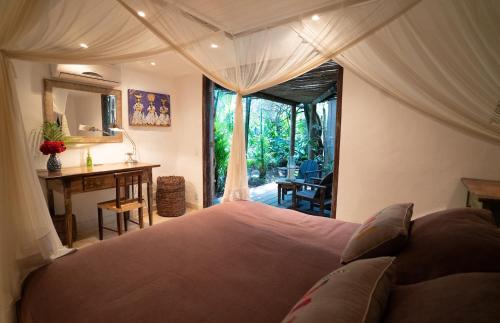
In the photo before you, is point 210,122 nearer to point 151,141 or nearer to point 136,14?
point 151,141

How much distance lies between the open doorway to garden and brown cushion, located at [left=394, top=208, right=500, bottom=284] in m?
2.71

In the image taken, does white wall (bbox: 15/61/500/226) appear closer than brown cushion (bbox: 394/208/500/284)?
No

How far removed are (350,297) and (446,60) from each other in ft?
5.09

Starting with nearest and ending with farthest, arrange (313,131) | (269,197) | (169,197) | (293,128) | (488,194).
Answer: (488,194)
(169,197)
(269,197)
(313,131)
(293,128)

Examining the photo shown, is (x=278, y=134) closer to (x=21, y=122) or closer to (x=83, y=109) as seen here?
(x=83, y=109)

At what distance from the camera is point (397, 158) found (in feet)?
7.99

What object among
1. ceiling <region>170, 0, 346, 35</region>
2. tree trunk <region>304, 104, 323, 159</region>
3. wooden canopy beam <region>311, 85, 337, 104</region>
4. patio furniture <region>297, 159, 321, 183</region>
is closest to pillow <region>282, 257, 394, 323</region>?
ceiling <region>170, 0, 346, 35</region>

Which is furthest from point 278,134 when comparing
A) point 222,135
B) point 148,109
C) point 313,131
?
point 148,109

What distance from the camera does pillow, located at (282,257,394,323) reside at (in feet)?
2.15

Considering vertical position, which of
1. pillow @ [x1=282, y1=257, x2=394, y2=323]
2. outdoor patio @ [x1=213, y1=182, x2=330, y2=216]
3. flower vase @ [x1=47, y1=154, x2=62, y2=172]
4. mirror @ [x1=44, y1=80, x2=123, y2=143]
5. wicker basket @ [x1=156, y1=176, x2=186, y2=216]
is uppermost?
mirror @ [x1=44, y1=80, x2=123, y2=143]

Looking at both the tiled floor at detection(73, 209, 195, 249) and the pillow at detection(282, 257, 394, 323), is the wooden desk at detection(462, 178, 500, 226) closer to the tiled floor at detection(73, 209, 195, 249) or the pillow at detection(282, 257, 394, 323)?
the pillow at detection(282, 257, 394, 323)

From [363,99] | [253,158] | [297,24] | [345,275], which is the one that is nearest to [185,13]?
[297,24]

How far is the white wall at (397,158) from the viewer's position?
2.16 m

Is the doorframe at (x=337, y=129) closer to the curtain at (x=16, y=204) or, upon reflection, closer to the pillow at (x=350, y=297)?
the pillow at (x=350, y=297)
